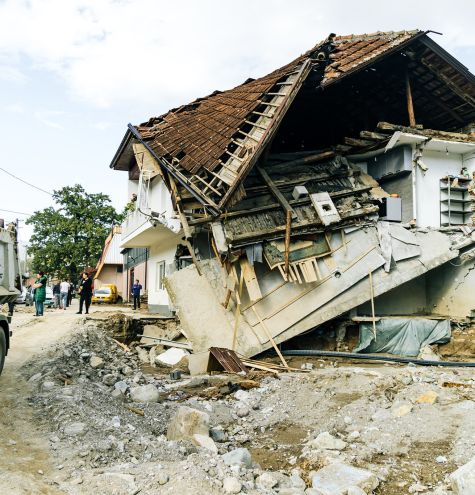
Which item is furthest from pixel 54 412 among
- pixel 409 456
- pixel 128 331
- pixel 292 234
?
pixel 128 331

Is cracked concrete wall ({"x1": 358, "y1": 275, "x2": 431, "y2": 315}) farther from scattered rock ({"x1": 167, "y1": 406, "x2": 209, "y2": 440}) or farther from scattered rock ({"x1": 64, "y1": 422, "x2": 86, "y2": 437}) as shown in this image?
scattered rock ({"x1": 64, "y1": 422, "x2": 86, "y2": 437})

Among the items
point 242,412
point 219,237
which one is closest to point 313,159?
point 219,237

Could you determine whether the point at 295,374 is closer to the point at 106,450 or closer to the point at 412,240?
the point at 412,240

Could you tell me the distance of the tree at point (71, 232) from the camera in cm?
4375

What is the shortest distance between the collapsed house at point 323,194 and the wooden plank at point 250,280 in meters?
0.03

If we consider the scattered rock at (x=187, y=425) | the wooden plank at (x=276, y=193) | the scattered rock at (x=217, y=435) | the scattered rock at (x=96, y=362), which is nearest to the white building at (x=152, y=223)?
the wooden plank at (x=276, y=193)

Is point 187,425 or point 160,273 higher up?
point 160,273

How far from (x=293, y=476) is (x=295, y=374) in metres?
6.02

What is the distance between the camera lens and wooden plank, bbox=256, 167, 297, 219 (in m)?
14.0

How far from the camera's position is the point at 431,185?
16.0m

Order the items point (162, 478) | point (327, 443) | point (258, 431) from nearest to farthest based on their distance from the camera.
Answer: point (162, 478) < point (327, 443) < point (258, 431)

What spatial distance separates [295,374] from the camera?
12.0 meters

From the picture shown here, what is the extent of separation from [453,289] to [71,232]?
3654 cm

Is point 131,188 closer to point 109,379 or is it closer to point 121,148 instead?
point 121,148
